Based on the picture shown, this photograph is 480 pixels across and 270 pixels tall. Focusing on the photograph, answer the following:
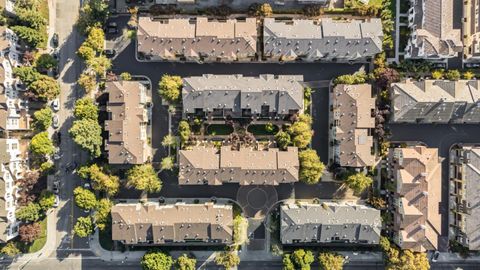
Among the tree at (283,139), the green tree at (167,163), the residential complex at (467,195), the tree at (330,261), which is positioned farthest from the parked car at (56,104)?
the residential complex at (467,195)

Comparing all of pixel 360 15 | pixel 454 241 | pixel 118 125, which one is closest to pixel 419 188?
pixel 454 241

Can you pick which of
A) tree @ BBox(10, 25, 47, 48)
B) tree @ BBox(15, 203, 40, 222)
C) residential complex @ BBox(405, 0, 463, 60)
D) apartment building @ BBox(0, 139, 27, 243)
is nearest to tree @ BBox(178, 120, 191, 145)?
tree @ BBox(15, 203, 40, 222)

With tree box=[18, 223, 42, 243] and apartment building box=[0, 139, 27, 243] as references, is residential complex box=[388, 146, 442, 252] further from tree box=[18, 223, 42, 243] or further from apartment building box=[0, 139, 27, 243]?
apartment building box=[0, 139, 27, 243]

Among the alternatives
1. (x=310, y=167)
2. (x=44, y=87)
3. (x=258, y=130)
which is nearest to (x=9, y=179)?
(x=44, y=87)

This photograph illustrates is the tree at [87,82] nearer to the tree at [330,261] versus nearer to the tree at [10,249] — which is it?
the tree at [10,249]

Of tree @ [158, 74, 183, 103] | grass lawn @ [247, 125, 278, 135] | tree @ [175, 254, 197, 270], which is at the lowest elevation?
tree @ [175, 254, 197, 270]

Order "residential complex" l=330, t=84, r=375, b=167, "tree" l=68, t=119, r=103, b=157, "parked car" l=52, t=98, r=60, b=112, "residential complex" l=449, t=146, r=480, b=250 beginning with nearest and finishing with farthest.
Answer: "tree" l=68, t=119, r=103, b=157
"residential complex" l=330, t=84, r=375, b=167
"residential complex" l=449, t=146, r=480, b=250
"parked car" l=52, t=98, r=60, b=112

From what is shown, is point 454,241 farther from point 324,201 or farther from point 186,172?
point 186,172
